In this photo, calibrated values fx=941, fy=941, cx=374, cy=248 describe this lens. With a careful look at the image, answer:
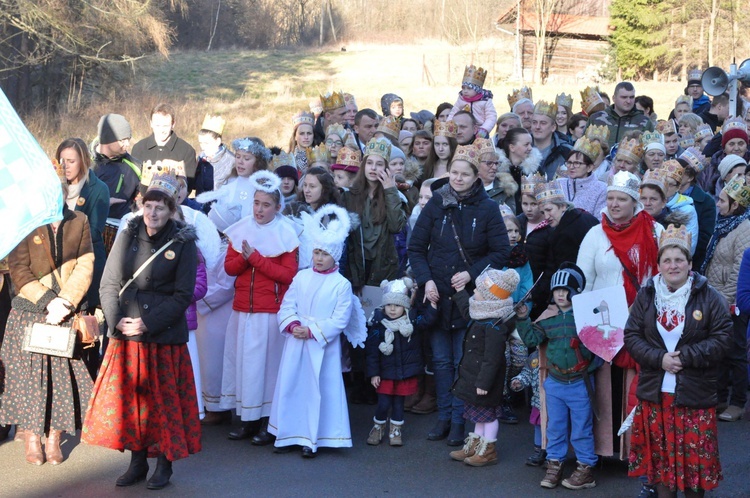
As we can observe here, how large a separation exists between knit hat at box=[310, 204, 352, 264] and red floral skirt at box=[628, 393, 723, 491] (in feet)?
8.94

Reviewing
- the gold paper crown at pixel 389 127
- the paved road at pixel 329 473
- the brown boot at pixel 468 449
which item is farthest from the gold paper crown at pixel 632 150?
the brown boot at pixel 468 449

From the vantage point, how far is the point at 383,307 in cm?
775

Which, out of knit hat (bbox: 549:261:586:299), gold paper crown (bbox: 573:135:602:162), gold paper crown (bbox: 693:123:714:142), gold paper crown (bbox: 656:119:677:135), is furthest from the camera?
gold paper crown (bbox: 693:123:714:142)

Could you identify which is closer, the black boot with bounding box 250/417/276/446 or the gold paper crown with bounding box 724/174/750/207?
the black boot with bounding box 250/417/276/446

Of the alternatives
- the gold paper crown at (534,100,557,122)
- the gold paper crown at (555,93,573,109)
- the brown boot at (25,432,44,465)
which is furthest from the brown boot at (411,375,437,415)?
the gold paper crown at (555,93,573,109)

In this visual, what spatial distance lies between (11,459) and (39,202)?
4.67 metres

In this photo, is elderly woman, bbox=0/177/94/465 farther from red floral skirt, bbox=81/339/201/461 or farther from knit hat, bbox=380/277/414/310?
knit hat, bbox=380/277/414/310

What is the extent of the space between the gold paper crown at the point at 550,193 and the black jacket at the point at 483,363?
46.0 inches

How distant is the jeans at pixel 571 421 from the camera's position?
21.5 ft

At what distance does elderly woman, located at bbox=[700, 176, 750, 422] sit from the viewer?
8.24 meters

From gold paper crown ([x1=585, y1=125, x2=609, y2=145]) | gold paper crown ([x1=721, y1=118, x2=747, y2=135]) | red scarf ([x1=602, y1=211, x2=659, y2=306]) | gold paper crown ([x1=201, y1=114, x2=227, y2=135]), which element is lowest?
red scarf ([x1=602, y1=211, x2=659, y2=306])

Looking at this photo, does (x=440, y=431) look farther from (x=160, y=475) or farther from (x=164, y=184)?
(x=164, y=184)

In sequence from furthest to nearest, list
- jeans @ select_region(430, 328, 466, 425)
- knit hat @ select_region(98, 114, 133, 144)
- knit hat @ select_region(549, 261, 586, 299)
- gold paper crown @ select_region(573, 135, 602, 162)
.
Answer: knit hat @ select_region(98, 114, 133, 144)
gold paper crown @ select_region(573, 135, 602, 162)
jeans @ select_region(430, 328, 466, 425)
knit hat @ select_region(549, 261, 586, 299)

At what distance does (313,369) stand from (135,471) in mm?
1619
